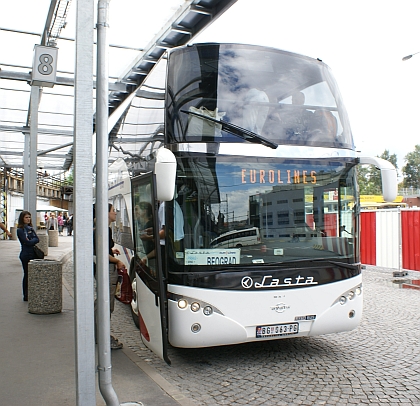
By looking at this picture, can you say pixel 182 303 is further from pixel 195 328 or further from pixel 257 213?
pixel 257 213

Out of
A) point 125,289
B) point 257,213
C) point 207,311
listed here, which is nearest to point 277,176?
point 257,213

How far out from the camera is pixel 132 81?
13031 mm

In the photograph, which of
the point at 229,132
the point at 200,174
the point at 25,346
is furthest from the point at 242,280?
the point at 25,346

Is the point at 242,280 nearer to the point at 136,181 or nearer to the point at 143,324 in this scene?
the point at 143,324

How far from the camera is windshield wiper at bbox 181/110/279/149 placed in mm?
5676

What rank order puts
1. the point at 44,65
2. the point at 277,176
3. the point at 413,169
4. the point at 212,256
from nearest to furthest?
the point at 212,256 → the point at 277,176 → the point at 44,65 → the point at 413,169

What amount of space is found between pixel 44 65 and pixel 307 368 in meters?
7.70

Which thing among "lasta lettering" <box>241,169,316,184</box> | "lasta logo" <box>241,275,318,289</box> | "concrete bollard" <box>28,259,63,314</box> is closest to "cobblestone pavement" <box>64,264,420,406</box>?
"lasta logo" <box>241,275,318,289</box>

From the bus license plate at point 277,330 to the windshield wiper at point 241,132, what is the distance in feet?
6.93

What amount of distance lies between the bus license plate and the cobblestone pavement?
439 mm

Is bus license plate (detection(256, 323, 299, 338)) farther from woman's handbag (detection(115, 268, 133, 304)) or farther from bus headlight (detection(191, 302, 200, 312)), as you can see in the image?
woman's handbag (detection(115, 268, 133, 304))

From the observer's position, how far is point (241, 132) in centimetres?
571

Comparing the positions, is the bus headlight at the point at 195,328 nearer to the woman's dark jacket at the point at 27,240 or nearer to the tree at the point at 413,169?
the woman's dark jacket at the point at 27,240

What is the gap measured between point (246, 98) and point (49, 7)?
552cm
